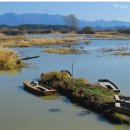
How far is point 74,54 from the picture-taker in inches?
1885

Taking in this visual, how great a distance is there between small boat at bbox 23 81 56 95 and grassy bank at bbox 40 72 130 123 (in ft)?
2.08

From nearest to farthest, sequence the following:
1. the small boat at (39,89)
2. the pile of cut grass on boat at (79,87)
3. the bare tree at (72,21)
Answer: the pile of cut grass on boat at (79,87)
the small boat at (39,89)
the bare tree at (72,21)

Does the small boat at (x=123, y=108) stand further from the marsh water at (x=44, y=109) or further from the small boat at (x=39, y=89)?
the small boat at (x=39, y=89)

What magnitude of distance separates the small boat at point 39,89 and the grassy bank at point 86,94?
0.63m

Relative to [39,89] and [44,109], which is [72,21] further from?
[44,109]

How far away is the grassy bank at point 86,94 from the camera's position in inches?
663

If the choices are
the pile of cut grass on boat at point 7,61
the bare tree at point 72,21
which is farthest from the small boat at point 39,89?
the bare tree at point 72,21

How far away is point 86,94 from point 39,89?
166 inches

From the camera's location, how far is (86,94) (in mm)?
19641

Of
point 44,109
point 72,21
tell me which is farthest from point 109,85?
point 72,21

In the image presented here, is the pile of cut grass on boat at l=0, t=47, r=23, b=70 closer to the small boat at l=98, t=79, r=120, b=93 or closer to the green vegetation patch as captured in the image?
the small boat at l=98, t=79, r=120, b=93

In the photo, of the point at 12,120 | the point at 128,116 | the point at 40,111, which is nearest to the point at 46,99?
the point at 40,111

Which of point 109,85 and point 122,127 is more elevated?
point 109,85

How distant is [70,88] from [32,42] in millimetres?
42718
